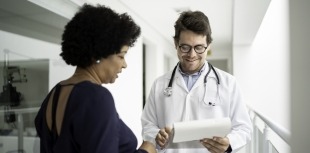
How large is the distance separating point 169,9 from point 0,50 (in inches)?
125

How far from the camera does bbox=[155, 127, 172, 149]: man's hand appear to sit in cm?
129

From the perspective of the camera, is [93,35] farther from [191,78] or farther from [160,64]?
[160,64]

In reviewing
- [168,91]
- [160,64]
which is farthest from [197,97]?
[160,64]

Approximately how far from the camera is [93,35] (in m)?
0.94

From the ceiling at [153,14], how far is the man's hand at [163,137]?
1445mm

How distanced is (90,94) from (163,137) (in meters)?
0.54

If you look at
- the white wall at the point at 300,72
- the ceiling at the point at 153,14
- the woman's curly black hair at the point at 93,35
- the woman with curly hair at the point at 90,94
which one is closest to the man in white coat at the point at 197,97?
the woman with curly hair at the point at 90,94

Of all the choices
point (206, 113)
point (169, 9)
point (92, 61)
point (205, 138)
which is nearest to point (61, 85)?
point (92, 61)

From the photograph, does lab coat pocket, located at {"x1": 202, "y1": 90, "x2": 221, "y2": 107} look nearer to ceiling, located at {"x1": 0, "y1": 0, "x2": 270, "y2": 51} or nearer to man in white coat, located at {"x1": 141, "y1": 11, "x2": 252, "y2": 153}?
man in white coat, located at {"x1": 141, "y1": 11, "x2": 252, "y2": 153}

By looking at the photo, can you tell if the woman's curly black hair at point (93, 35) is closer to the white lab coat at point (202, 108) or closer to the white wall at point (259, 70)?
the white lab coat at point (202, 108)

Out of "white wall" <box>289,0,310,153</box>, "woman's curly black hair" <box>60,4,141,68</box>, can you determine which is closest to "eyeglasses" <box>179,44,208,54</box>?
"woman's curly black hair" <box>60,4,141,68</box>

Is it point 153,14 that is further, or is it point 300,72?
point 153,14

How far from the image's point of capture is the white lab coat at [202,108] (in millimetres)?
1475

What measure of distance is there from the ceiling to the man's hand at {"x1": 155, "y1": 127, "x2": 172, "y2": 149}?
Answer: 1.45 metres
